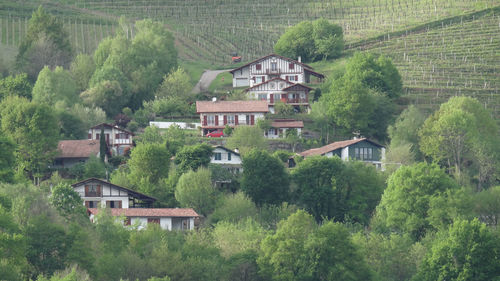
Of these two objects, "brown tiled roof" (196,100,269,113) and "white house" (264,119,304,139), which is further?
"brown tiled roof" (196,100,269,113)

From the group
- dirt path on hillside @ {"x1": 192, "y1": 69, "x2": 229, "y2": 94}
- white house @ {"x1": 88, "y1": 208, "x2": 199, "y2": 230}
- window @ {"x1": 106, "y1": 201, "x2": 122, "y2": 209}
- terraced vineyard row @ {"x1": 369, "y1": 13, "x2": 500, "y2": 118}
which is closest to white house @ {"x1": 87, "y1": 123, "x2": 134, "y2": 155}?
window @ {"x1": 106, "y1": 201, "x2": 122, "y2": 209}

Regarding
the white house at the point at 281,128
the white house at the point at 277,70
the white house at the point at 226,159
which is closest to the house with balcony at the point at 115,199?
the white house at the point at 226,159

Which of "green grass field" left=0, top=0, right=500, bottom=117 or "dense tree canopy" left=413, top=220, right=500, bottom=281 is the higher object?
"green grass field" left=0, top=0, right=500, bottom=117

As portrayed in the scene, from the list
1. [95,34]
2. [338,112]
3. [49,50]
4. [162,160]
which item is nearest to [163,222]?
[162,160]

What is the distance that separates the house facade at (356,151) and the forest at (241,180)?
1.59 metres

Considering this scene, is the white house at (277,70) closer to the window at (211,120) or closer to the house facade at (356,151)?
the window at (211,120)

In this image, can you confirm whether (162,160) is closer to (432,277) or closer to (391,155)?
(391,155)

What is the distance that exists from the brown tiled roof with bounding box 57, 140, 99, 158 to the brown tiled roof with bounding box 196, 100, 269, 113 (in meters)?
13.0

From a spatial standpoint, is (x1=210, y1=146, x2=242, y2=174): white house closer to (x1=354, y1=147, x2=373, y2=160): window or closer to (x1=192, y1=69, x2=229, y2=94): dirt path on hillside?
(x1=354, y1=147, x2=373, y2=160): window

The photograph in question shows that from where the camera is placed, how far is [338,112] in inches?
4508

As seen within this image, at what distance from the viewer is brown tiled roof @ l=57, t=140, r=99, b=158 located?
106m

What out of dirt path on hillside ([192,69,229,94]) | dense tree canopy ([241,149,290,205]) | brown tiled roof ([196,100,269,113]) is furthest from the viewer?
dirt path on hillside ([192,69,229,94])

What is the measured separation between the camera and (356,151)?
10831 cm

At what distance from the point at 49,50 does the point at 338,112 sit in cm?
3824
